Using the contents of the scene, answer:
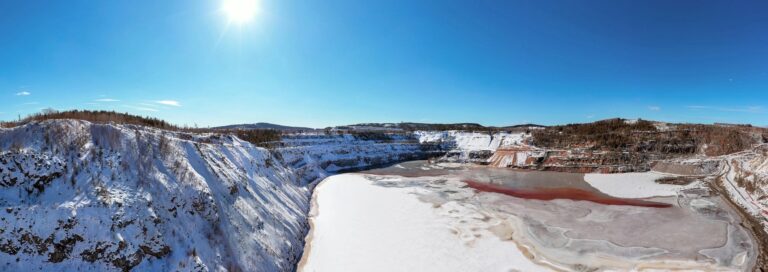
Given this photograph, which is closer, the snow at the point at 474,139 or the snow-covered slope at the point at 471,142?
the snow-covered slope at the point at 471,142

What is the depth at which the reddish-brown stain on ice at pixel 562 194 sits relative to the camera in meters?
21.7

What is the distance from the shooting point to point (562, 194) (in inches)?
991

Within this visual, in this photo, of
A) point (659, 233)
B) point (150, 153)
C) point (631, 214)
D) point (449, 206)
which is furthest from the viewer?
point (449, 206)

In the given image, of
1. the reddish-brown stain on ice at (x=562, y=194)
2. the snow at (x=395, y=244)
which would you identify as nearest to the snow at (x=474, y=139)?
the reddish-brown stain on ice at (x=562, y=194)

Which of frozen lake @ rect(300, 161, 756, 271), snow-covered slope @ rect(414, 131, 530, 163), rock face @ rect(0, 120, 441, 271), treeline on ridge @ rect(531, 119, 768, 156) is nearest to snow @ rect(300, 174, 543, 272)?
frozen lake @ rect(300, 161, 756, 271)

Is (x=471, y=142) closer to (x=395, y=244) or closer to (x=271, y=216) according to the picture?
(x=395, y=244)

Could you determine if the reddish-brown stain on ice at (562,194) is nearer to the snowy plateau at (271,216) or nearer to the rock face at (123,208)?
the snowy plateau at (271,216)

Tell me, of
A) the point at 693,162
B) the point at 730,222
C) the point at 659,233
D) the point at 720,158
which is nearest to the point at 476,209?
the point at 659,233

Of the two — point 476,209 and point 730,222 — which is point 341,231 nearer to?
point 476,209

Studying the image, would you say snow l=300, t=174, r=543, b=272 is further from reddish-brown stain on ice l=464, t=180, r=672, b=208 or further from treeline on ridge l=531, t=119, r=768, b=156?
treeline on ridge l=531, t=119, r=768, b=156

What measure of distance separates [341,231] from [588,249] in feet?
35.2

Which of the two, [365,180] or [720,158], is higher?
[720,158]

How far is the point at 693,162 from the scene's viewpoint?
31.5 m

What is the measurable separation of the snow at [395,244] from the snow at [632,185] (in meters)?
15.3
